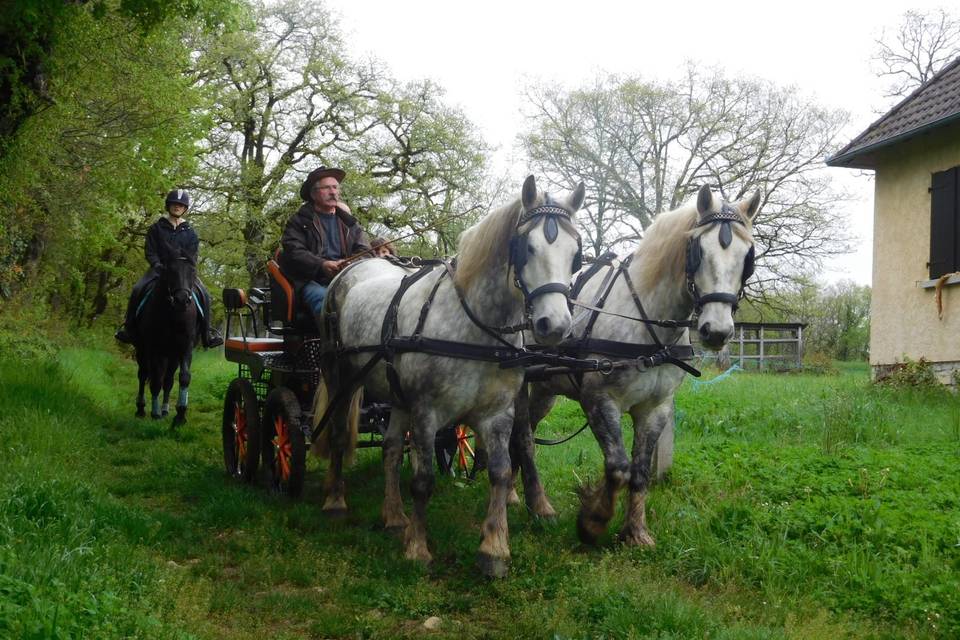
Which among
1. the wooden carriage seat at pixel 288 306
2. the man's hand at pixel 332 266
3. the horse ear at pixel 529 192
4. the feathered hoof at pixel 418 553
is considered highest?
the horse ear at pixel 529 192

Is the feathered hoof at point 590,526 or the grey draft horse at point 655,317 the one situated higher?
the grey draft horse at point 655,317

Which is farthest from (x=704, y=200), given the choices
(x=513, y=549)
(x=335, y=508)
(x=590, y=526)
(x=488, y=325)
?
(x=335, y=508)

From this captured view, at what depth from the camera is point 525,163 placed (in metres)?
27.7

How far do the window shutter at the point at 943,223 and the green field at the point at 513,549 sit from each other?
3562 mm

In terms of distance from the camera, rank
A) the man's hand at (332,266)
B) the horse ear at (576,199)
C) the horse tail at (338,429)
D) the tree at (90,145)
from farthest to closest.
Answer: the tree at (90,145), the man's hand at (332,266), the horse tail at (338,429), the horse ear at (576,199)

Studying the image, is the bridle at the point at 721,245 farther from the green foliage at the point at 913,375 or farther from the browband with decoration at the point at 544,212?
the green foliage at the point at 913,375

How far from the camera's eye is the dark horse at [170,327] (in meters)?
9.01

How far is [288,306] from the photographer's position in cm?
657

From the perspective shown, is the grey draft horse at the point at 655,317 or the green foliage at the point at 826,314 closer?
the grey draft horse at the point at 655,317

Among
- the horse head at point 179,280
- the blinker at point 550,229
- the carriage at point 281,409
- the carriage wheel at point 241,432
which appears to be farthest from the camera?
the horse head at point 179,280

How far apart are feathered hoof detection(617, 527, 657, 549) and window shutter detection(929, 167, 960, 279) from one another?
7282 mm

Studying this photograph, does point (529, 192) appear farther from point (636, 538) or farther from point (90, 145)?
point (90, 145)

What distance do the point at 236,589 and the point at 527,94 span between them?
26.1 m

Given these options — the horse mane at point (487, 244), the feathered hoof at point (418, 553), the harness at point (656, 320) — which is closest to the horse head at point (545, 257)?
the horse mane at point (487, 244)
